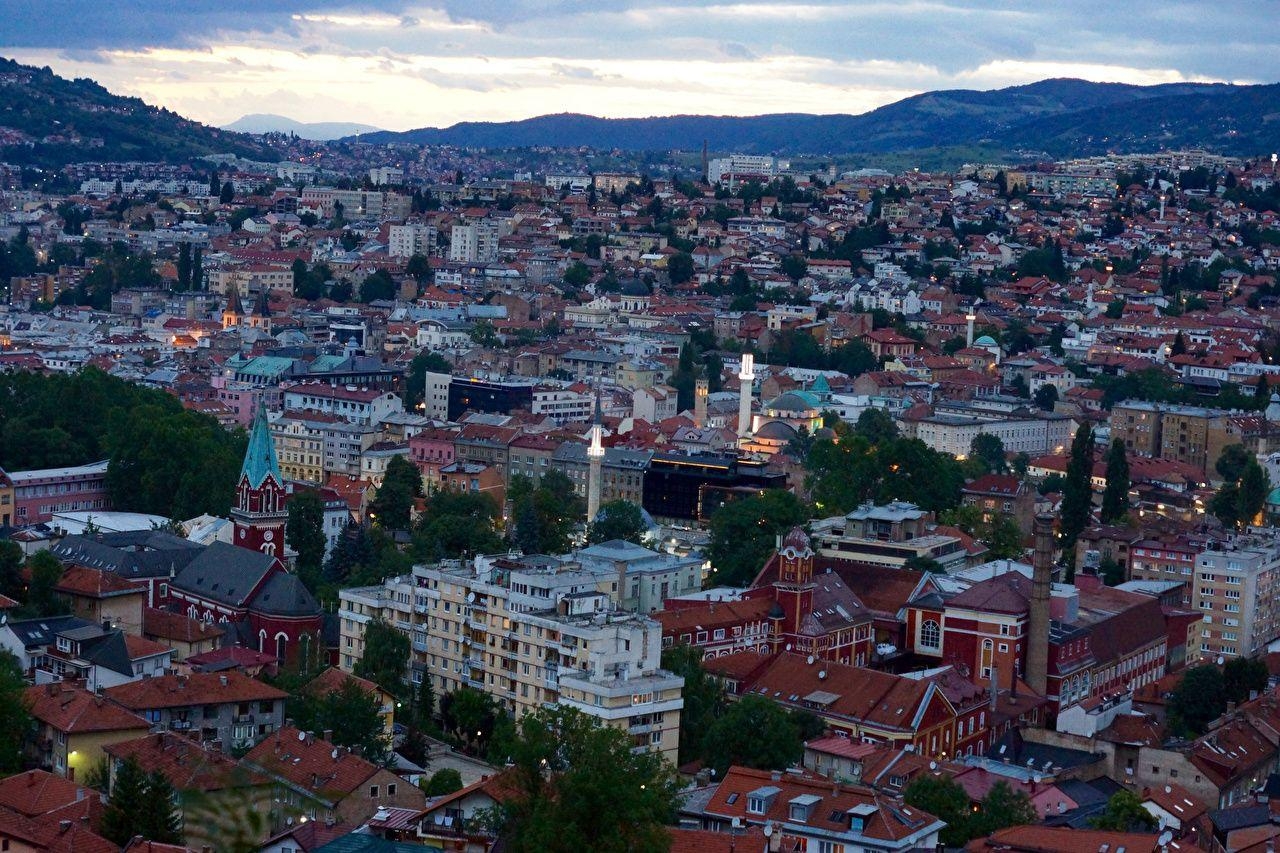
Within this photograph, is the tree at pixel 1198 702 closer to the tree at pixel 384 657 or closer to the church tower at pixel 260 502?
the tree at pixel 384 657

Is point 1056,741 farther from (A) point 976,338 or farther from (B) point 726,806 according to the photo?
(A) point 976,338

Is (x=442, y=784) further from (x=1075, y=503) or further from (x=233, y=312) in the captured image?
(x=233, y=312)

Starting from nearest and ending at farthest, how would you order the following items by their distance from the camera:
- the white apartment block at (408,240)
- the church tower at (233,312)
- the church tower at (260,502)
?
the church tower at (260,502) < the church tower at (233,312) < the white apartment block at (408,240)

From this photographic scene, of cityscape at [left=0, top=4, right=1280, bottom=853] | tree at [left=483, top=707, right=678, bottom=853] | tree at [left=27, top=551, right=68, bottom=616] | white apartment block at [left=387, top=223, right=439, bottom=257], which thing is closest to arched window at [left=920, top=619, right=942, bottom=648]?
cityscape at [left=0, top=4, right=1280, bottom=853]

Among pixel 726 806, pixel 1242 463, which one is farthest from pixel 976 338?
pixel 726 806

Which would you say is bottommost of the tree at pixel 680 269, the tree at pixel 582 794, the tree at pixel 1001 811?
the tree at pixel 1001 811

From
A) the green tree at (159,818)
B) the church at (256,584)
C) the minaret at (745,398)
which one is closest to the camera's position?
the green tree at (159,818)

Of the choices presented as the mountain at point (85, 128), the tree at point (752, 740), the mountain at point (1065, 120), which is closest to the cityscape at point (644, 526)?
the tree at point (752, 740)
